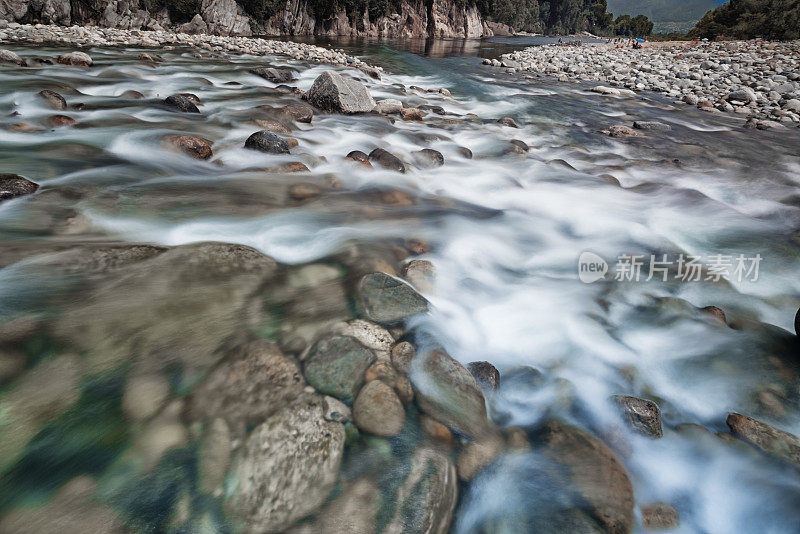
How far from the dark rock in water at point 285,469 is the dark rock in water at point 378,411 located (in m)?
0.11

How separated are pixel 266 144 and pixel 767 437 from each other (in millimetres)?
4903

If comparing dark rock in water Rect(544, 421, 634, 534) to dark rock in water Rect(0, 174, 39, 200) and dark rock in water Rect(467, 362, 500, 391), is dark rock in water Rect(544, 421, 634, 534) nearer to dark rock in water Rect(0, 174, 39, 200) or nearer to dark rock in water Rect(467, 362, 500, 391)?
dark rock in water Rect(467, 362, 500, 391)

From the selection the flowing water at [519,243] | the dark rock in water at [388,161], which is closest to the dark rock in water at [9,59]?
the flowing water at [519,243]

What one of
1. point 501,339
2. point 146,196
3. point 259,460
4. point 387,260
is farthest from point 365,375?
point 146,196

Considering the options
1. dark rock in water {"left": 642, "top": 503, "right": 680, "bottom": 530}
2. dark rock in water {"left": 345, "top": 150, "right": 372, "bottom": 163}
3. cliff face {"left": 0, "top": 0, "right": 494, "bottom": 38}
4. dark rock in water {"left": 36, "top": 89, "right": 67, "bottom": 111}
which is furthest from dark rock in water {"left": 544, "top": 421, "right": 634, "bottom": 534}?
cliff face {"left": 0, "top": 0, "right": 494, "bottom": 38}

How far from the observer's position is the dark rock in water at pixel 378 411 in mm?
1619

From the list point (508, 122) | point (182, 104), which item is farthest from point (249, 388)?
point (508, 122)

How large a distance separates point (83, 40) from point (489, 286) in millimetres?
20335

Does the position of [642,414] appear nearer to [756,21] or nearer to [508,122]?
[508,122]

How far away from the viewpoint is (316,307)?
224cm

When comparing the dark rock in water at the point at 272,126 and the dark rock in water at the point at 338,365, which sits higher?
the dark rock in water at the point at 272,126

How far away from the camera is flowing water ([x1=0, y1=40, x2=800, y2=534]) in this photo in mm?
1614

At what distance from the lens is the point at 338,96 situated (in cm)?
694

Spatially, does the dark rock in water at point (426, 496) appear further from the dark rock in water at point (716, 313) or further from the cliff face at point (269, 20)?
the cliff face at point (269, 20)
